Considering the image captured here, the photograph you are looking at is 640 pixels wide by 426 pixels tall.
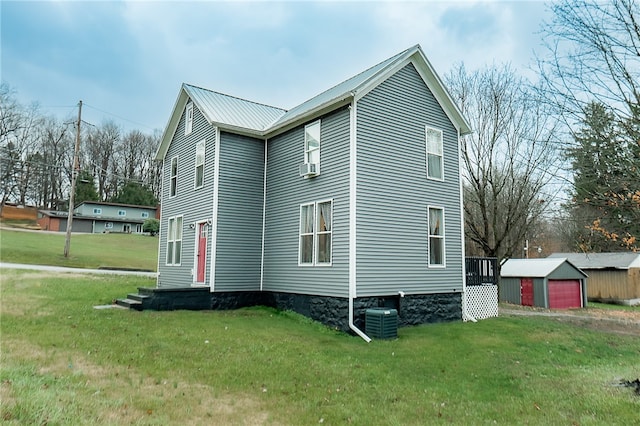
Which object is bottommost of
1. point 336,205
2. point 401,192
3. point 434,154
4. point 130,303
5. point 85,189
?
point 130,303

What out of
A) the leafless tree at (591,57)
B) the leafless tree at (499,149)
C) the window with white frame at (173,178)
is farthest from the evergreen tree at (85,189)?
the leafless tree at (591,57)

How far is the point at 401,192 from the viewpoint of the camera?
39.6ft

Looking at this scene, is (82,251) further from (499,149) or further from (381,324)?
(499,149)

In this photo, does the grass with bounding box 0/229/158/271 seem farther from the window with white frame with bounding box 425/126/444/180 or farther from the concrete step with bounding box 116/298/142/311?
the window with white frame with bounding box 425/126/444/180

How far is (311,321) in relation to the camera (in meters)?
11.4

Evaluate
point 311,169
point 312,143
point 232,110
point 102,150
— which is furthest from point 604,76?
point 102,150

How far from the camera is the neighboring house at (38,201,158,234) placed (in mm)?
43812

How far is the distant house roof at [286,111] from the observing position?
11867mm

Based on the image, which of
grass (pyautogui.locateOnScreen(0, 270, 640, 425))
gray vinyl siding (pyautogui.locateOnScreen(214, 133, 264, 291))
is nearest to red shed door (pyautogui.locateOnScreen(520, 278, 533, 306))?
grass (pyautogui.locateOnScreen(0, 270, 640, 425))

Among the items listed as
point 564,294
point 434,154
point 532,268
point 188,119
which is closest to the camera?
point 434,154

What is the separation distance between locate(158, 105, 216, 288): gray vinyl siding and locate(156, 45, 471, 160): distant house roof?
0.50m

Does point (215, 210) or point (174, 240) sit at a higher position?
point (215, 210)

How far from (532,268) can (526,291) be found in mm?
1423

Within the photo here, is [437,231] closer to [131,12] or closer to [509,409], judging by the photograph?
[509,409]
